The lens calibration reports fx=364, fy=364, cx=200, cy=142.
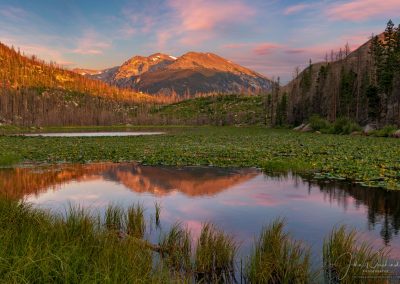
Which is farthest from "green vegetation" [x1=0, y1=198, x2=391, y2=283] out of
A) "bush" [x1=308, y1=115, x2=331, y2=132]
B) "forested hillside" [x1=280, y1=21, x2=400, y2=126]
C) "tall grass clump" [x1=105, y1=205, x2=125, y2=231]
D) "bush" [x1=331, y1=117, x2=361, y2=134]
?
"forested hillside" [x1=280, y1=21, x2=400, y2=126]

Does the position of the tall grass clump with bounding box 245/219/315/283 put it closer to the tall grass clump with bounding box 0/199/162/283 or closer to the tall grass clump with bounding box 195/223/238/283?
the tall grass clump with bounding box 195/223/238/283

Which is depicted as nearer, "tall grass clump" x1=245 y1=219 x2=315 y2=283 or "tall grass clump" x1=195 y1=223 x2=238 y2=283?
"tall grass clump" x1=245 y1=219 x2=315 y2=283

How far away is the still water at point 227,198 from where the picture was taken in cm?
1284

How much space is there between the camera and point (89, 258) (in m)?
7.70

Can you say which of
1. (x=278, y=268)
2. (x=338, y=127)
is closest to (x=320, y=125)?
(x=338, y=127)

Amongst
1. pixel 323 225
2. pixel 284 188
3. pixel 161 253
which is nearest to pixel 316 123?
pixel 284 188

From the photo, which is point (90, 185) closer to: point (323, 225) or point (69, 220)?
point (69, 220)

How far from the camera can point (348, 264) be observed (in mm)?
8141

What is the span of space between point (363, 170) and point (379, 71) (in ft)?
211

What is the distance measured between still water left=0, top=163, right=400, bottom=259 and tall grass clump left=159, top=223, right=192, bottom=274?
1487 mm

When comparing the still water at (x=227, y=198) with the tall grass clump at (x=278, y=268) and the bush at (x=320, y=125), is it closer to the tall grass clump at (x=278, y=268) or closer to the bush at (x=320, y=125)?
the tall grass clump at (x=278, y=268)

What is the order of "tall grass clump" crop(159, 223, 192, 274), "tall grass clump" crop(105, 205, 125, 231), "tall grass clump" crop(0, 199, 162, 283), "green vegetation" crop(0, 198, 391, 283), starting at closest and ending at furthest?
"tall grass clump" crop(0, 199, 162, 283), "green vegetation" crop(0, 198, 391, 283), "tall grass clump" crop(159, 223, 192, 274), "tall grass clump" crop(105, 205, 125, 231)

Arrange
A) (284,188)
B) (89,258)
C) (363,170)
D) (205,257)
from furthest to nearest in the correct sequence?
(363,170)
(284,188)
(205,257)
(89,258)

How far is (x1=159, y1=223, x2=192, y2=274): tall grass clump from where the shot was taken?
29.9 ft
